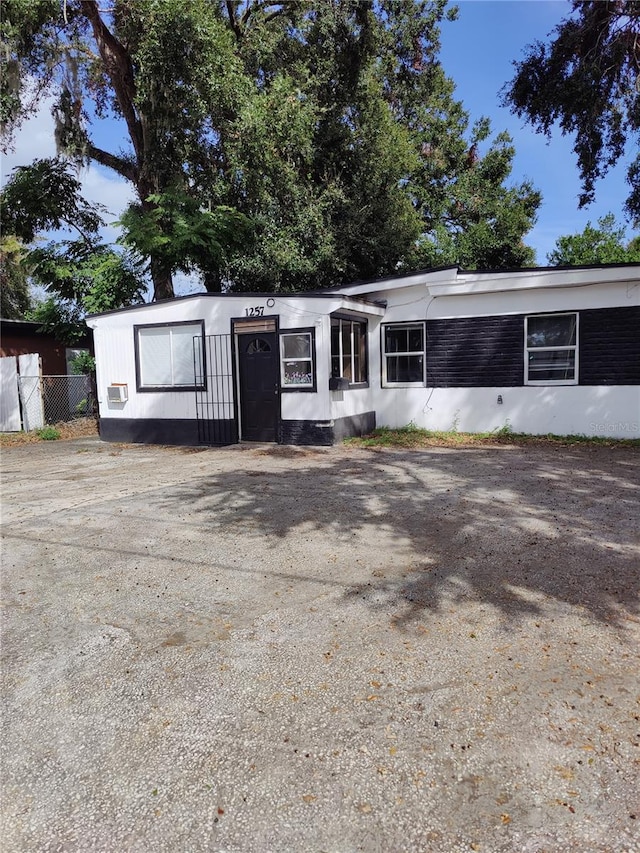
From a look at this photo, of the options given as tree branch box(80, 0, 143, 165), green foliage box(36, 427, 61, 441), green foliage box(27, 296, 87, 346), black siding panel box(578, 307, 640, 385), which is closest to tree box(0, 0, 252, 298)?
tree branch box(80, 0, 143, 165)

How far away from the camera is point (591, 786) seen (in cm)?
209

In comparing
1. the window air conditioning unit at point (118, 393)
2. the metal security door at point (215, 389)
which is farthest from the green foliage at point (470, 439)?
the window air conditioning unit at point (118, 393)

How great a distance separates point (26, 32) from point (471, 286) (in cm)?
1151

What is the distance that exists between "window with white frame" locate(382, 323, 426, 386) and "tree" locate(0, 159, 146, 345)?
7.48m

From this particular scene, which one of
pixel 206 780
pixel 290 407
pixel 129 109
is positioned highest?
pixel 129 109

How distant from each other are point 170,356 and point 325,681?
10238 millimetres

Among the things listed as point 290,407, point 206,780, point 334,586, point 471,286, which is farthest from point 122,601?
point 471,286

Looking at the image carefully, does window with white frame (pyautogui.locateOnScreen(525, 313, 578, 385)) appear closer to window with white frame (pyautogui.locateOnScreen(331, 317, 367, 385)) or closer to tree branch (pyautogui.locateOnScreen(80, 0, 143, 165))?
window with white frame (pyautogui.locateOnScreen(331, 317, 367, 385))

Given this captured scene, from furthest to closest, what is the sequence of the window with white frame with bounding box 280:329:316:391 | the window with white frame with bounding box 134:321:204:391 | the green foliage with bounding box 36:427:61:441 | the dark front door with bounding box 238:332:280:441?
the green foliage with bounding box 36:427:61:441 < the window with white frame with bounding box 134:321:204:391 < the dark front door with bounding box 238:332:280:441 < the window with white frame with bounding box 280:329:316:391

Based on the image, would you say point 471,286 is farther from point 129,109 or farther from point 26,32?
point 26,32

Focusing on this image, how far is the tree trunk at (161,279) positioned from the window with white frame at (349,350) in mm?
6244

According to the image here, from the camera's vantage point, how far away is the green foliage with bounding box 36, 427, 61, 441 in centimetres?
1397

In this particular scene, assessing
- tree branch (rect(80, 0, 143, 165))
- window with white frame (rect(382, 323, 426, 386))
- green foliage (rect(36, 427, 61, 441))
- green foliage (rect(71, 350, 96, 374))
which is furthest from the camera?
green foliage (rect(71, 350, 96, 374))

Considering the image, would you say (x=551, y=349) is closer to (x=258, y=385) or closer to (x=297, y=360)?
(x=297, y=360)
